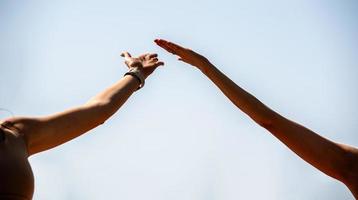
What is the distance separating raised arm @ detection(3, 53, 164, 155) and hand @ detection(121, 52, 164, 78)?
61 centimetres

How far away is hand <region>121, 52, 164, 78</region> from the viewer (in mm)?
6055

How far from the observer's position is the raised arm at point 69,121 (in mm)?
4098

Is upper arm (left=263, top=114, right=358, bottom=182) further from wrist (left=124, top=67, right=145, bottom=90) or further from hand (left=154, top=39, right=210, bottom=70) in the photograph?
wrist (left=124, top=67, right=145, bottom=90)

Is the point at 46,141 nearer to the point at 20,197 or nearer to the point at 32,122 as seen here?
the point at 32,122

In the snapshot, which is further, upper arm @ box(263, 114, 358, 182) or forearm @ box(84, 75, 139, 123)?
forearm @ box(84, 75, 139, 123)

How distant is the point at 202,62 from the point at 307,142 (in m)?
1.75

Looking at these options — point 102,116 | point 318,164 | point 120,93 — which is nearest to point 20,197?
point 102,116

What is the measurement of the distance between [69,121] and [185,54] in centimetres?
190

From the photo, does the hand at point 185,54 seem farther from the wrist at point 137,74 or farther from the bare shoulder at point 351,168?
the bare shoulder at point 351,168

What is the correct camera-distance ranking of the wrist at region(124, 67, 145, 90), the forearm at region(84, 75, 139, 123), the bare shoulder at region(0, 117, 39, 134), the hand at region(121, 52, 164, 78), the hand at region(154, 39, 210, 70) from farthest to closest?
the hand at region(121, 52, 164, 78) → the wrist at region(124, 67, 145, 90) → the hand at region(154, 39, 210, 70) → the forearm at region(84, 75, 139, 123) → the bare shoulder at region(0, 117, 39, 134)

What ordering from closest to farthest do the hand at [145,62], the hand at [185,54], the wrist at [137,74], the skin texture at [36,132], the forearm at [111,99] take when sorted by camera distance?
the skin texture at [36,132], the forearm at [111,99], the hand at [185,54], the wrist at [137,74], the hand at [145,62]

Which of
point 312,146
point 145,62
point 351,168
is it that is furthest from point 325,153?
point 145,62

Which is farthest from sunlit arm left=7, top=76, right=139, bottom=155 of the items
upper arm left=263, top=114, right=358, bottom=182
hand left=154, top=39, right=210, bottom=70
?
upper arm left=263, top=114, right=358, bottom=182

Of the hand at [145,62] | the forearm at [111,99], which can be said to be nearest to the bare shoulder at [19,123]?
the forearm at [111,99]
